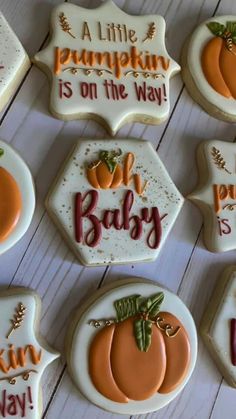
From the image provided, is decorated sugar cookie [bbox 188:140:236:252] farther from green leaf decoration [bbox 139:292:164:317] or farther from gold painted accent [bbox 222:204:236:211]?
green leaf decoration [bbox 139:292:164:317]

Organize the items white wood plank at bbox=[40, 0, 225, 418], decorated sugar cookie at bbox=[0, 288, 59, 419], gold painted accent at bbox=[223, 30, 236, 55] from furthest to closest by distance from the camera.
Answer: gold painted accent at bbox=[223, 30, 236, 55], white wood plank at bbox=[40, 0, 225, 418], decorated sugar cookie at bbox=[0, 288, 59, 419]

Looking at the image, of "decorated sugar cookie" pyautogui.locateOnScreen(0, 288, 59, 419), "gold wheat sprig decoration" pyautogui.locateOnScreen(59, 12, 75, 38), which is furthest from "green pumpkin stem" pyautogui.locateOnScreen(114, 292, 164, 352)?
"gold wheat sprig decoration" pyautogui.locateOnScreen(59, 12, 75, 38)

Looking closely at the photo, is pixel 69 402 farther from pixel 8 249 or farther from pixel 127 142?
pixel 127 142

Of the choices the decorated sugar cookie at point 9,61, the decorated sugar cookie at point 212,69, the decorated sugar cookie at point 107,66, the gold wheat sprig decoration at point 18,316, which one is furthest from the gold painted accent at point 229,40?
the gold wheat sprig decoration at point 18,316

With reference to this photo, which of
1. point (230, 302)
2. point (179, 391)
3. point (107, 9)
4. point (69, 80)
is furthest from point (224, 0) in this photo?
point (179, 391)

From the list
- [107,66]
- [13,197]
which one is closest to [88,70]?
[107,66]

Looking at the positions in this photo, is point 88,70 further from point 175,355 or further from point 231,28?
point 175,355
